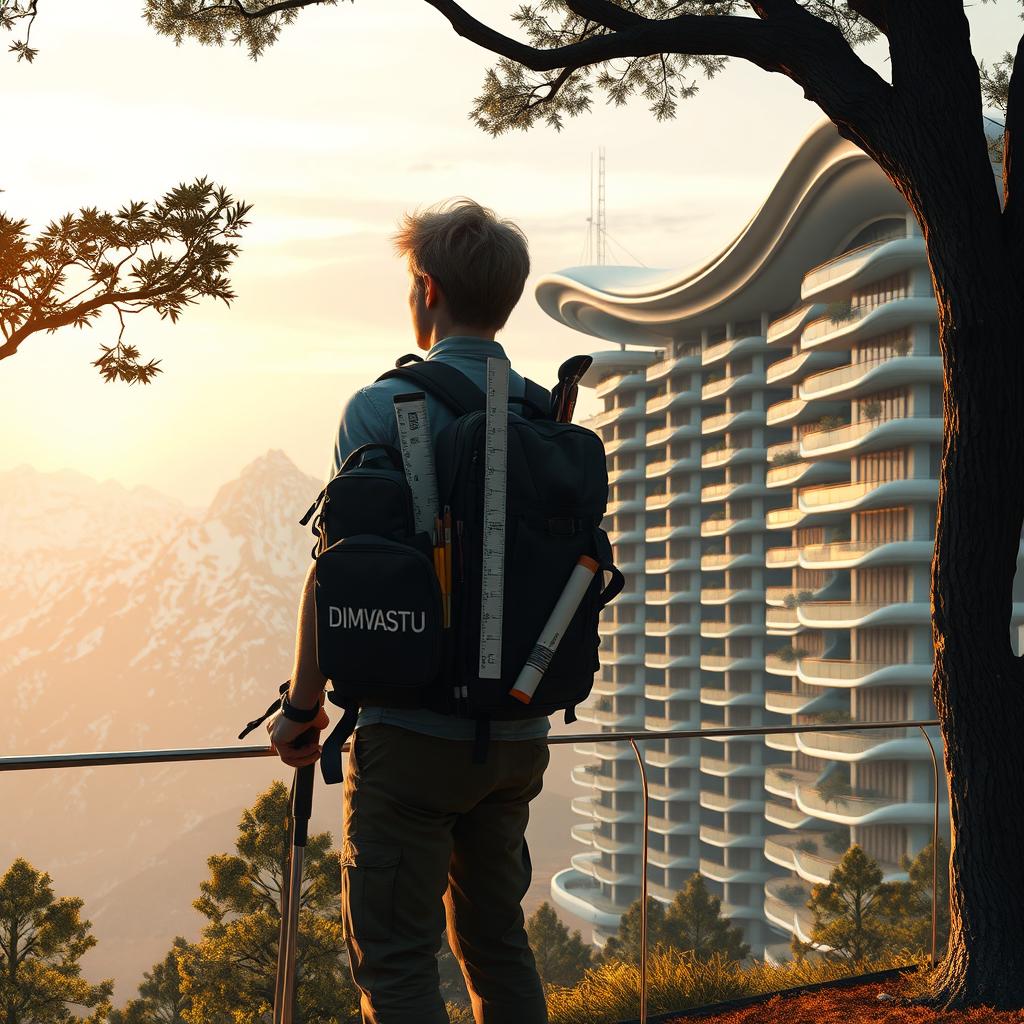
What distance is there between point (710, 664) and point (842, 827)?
15.7 meters

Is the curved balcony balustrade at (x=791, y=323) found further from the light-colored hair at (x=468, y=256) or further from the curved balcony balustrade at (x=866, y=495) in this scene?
the light-colored hair at (x=468, y=256)

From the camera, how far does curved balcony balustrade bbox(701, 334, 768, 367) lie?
70438 mm

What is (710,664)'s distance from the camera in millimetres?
77125

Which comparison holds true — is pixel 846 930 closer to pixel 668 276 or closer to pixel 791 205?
pixel 791 205

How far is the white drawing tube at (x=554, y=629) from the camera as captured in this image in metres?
1.77

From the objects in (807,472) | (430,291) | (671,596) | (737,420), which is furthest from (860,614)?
(430,291)

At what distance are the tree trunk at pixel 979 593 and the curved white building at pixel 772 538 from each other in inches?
1512

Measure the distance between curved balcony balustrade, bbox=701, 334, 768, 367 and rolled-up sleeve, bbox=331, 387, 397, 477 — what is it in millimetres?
70359

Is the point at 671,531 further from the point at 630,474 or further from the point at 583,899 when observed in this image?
the point at 583,899

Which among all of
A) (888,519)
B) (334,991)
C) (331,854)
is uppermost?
(888,519)

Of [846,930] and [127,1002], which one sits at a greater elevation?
[127,1002]

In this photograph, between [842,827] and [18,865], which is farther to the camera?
[842,827]

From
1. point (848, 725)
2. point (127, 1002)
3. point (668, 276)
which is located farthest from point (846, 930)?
point (668, 276)

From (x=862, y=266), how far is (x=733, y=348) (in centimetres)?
1712
